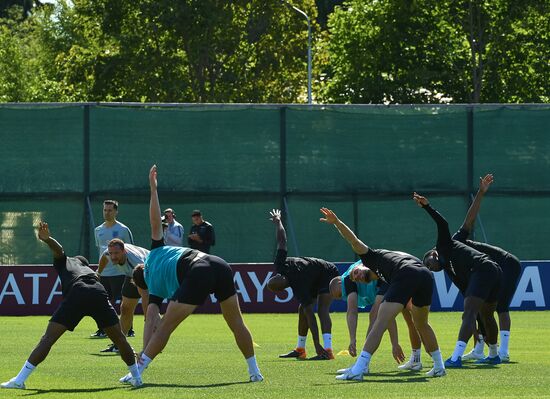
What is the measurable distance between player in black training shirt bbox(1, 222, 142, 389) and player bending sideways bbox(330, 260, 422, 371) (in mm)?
3385

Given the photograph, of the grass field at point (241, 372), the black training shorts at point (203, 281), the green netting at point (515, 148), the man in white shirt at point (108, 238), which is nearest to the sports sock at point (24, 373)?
the grass field at point (241, 372)

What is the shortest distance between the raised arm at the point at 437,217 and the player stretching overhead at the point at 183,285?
2.28 meters

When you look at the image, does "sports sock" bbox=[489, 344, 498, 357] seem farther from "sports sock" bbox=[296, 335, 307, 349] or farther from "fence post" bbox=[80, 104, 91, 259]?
"fence post" bbox=[80, 104, 91, 259]

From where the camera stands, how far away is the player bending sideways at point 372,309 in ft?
55.9

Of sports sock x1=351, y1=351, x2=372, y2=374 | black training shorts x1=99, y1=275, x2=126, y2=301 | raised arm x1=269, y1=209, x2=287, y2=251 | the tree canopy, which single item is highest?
the tree canopy

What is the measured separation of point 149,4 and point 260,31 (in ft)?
17.7

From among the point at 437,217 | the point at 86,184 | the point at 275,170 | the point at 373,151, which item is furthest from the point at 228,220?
the point at 437,217

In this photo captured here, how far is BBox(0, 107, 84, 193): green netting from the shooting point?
32094 millimetres

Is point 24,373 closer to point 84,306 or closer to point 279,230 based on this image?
point 84,306

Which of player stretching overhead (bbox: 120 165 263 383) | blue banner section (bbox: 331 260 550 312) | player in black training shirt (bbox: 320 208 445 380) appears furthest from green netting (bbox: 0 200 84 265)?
player in black training shirt (bbox: 320 208 445 380)

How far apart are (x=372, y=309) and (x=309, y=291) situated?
1.33m

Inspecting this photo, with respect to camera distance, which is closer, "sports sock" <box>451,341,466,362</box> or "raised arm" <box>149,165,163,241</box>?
"raised arm" <box>149,165,163,241</box>

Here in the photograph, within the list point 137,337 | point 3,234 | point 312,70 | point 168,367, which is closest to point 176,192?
point 3,234

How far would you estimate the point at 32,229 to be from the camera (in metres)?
32.0
